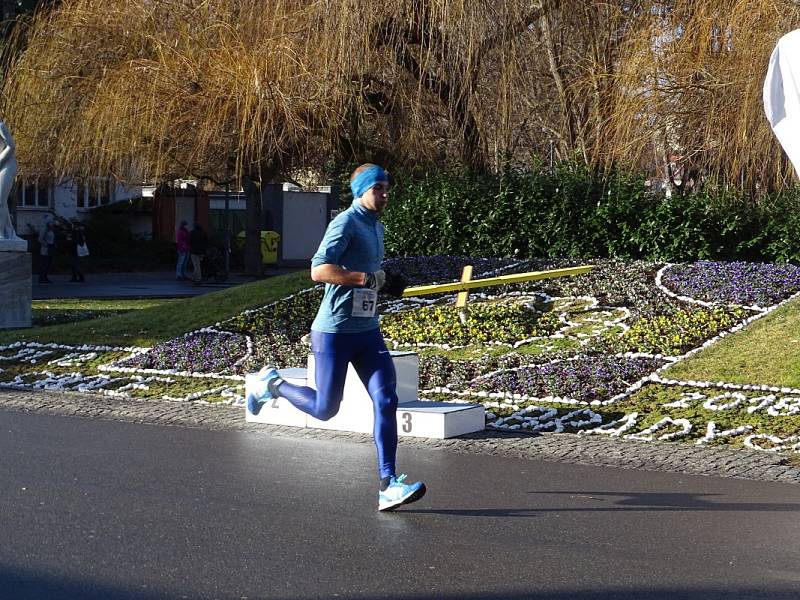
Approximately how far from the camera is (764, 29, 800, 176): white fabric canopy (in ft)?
28.0

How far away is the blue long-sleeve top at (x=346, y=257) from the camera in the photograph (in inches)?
286

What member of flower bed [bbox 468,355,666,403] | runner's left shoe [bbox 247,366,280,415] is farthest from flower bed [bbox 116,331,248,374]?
runner's left shoe [bbox 247,366,280,415]

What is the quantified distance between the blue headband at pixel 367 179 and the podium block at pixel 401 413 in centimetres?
275

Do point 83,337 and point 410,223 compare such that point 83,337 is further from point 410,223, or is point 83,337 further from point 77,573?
point 77,573

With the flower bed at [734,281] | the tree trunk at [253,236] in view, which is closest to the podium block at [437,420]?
the flower bed at [734,281]

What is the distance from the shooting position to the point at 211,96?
19.3 meters

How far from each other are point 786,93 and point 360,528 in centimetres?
426

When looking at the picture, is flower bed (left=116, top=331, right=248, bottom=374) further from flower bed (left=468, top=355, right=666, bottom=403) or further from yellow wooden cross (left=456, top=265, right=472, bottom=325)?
flower bed (left=468, top=355, right=666, bottom=403)

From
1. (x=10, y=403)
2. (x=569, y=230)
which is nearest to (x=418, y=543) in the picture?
(x=10, y=403)

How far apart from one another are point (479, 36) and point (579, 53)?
5.84 ft

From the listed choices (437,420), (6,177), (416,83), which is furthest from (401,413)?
(6,177)

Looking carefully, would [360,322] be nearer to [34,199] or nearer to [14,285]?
[14,285]

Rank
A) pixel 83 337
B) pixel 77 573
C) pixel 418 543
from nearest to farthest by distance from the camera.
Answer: pixel 77 573 < pixel 418 543 < pixel 83 337

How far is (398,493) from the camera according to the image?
7.08 metres
